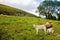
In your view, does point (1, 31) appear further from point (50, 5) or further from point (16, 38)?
point (50, 5)

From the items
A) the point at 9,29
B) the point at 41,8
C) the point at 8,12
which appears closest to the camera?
the point at 9,29

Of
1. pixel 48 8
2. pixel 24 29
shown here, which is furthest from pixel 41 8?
pixel 24 29

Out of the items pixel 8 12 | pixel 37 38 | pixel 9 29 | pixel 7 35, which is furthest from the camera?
pixel 8 12

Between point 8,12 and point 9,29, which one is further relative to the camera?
point 8,12

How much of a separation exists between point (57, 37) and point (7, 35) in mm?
5816

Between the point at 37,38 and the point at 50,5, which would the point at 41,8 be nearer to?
the point at 50,5

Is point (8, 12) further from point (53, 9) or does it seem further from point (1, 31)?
point (1, 31)

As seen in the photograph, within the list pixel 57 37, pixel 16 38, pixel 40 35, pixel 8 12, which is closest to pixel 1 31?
pixel 16 38

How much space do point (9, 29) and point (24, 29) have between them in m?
2.03

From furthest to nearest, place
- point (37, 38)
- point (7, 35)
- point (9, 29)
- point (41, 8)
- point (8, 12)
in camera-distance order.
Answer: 1. point (41, 8)
2. point (8, 12)
3. point (9, 29)
4. point (7, 35)
5. point (37, 38)

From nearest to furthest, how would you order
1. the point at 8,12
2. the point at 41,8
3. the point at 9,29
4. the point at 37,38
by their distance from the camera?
the point at 37,38 → the point at 9,29 → the point at 8,12 → the point at 41,8

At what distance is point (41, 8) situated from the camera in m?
90.6

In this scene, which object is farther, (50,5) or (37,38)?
(50,5)

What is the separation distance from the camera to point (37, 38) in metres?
22.0
